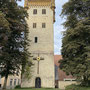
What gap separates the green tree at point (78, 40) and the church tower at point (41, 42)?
7.60m

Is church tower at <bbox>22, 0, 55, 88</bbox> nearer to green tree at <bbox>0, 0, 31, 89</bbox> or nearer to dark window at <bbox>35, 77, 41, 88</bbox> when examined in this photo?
dark window at <bbox>35, 77, 41, 88</bbox>

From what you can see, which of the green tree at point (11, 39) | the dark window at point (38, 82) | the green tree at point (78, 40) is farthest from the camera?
the dark window at point (38, 82)

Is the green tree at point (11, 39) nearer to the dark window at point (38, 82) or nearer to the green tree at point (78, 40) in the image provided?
the green tree at point (78, 40)

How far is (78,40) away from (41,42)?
479 inches

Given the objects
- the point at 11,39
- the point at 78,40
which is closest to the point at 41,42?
the point at 11,39

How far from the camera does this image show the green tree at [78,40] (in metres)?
15.8

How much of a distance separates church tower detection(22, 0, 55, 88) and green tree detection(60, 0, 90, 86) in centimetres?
760

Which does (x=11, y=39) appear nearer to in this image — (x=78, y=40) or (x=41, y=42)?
(x=78, y=40)

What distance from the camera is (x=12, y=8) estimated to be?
1753 centimetres

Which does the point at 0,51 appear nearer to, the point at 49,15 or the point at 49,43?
the point at 49,43

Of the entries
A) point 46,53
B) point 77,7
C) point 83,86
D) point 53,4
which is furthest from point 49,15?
point 83,86

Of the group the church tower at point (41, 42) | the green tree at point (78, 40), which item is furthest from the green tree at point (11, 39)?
the church tower at point (41, 42)

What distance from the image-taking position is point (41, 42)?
2880cm

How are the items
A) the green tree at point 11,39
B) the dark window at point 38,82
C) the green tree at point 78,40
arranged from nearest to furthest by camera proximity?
the green tree at point 78,40 → the green tree at point 11,39 → the dark window at point 38,82
